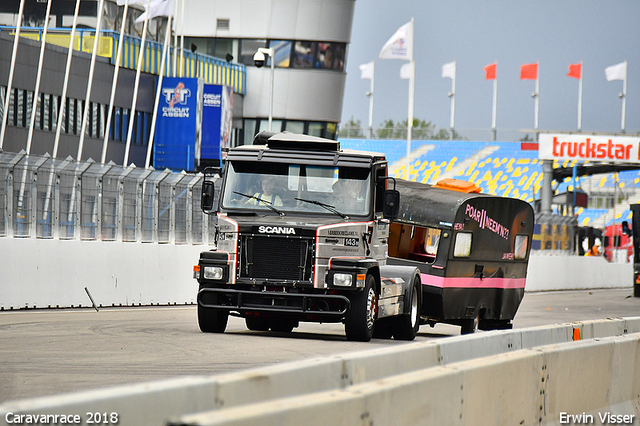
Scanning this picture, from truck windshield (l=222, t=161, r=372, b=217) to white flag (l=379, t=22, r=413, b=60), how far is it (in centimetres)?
2910

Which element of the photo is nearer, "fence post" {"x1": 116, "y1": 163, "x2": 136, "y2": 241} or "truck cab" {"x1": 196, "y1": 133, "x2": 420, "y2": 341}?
"truck cab" {"x1": 196, "y1": 133, "x2": 420, "y2": 341}

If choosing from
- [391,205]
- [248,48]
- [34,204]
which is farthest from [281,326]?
[248,48]

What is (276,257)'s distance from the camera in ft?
Answer: 45.5

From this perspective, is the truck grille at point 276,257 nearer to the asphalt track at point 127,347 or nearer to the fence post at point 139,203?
the asphalt track at point 127,347

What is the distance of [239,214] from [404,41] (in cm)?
2987

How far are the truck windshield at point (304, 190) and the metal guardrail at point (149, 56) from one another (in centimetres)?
3506

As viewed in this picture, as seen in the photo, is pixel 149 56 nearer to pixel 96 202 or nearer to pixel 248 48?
pixel 248 48

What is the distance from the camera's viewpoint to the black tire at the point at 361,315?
45.1ft

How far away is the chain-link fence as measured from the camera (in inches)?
731

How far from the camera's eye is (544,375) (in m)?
7.12

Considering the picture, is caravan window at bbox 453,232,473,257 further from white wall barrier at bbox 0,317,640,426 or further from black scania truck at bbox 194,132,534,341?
white wall barrier at bbox 0,317,640,426

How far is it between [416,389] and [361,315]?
28.0 ft

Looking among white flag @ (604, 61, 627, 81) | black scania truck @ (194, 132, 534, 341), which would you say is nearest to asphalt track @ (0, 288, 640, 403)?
black scania truck @ (194, 132, 534, 341)

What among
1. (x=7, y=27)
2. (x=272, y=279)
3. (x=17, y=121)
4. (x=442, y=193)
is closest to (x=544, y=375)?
(x=272, y=279)
